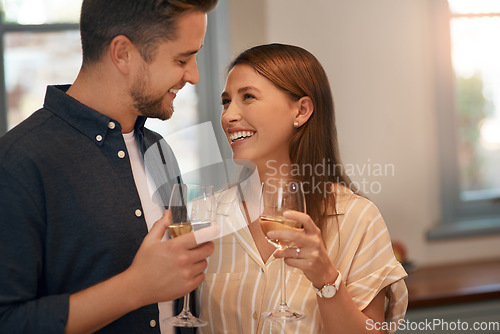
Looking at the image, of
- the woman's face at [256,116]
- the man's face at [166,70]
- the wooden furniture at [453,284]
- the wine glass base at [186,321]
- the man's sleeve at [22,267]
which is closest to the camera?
the man's sleeve at [22,267]

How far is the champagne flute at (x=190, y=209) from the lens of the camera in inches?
46.2

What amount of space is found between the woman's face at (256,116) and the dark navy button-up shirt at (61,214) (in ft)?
1.30

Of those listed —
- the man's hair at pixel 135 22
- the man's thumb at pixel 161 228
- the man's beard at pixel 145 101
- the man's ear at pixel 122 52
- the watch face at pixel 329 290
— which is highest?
the man's hair at pixel 135 22

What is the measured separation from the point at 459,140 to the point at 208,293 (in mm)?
1986

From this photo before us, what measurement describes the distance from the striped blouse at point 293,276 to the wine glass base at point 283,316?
19 centimetres

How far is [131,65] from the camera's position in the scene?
52.4 inches

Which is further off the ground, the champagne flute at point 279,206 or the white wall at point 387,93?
the white wall at point 387,93

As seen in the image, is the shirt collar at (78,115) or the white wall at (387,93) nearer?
the shirt collar at (78,115)

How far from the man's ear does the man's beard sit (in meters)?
0.04

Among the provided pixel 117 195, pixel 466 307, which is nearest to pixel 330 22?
pixel 466 307

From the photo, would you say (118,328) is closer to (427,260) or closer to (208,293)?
(208,293)

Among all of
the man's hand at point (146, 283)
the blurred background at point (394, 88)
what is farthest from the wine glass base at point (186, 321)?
the blurred background at point (394, 88)

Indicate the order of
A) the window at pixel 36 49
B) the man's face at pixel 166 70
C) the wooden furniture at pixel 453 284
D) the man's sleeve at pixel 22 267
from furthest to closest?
1. the window at pixel 36 49
2. the wooden furniture at pixel 453 284
3. the man's face at pixel 166 70
4. the man's sleeve at pixel 22 267

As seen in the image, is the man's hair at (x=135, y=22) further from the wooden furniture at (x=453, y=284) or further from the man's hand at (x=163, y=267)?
the wooden furniture at (x=453, y=284)
